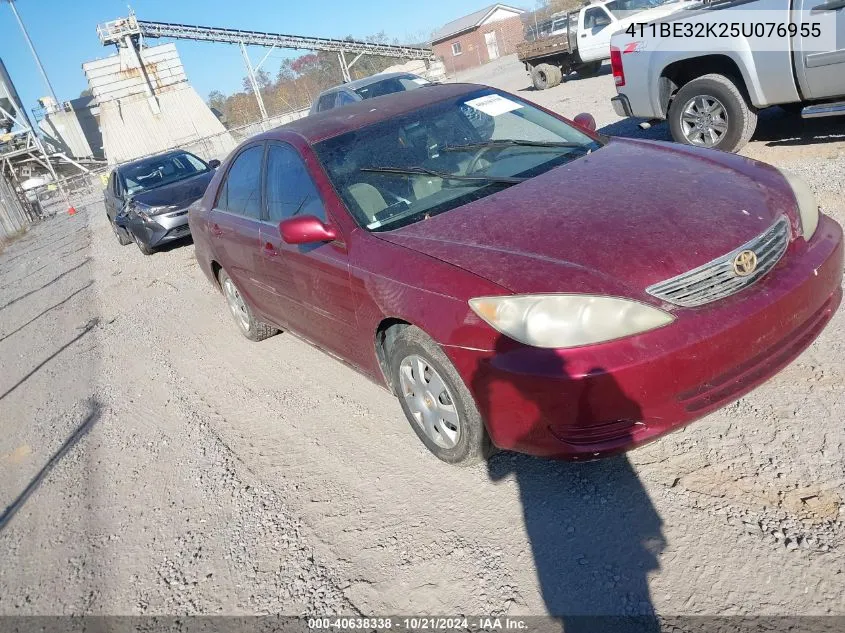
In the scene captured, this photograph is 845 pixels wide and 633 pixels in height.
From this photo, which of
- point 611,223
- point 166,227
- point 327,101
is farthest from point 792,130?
point 327,101

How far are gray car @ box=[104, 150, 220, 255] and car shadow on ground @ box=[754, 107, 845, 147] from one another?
335 inches

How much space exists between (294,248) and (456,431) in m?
1.52

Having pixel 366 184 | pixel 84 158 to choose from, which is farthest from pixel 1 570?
pixel 84 158

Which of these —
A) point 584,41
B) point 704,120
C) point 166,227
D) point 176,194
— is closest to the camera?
point 704,120

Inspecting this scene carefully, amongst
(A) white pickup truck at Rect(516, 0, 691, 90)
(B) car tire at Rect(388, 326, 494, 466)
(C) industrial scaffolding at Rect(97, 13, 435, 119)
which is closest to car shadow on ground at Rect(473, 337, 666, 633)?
(B) car tire at Rect(388, 326, 494, 466)

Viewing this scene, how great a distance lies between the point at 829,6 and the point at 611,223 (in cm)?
446

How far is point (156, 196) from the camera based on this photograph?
35.1 ft

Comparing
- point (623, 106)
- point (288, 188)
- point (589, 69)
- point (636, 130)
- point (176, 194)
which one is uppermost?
point (288, 188)

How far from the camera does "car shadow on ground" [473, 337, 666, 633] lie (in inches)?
84.4

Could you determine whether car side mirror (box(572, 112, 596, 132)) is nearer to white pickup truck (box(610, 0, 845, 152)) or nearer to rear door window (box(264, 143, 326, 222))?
rear door window (box(264, 143, 326, 222))

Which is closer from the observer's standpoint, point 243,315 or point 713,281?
point 713,281

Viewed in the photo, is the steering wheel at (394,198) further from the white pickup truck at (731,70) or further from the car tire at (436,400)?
the white pickup truck at (731,70)

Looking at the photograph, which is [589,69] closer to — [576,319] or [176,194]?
[176,194]

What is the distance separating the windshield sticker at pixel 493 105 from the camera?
3.97m
